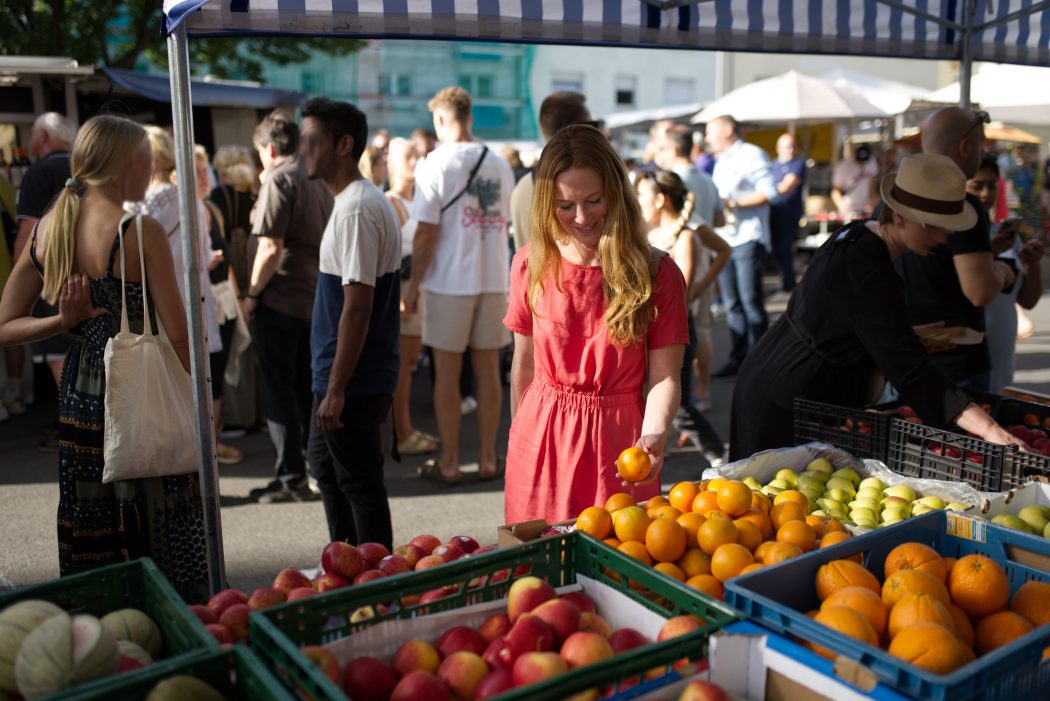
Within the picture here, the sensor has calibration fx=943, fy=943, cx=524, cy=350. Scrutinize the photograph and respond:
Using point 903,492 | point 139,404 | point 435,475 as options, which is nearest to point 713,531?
point 903,492

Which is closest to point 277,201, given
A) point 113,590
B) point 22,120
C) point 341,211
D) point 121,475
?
point 341,211

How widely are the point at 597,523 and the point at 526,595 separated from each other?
522mm

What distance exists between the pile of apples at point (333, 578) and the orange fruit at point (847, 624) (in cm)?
69

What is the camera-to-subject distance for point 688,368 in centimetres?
566

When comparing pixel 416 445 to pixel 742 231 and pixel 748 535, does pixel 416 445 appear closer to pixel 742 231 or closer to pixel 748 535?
pixel 742 231

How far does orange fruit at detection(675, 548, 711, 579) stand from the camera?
82.0 inches

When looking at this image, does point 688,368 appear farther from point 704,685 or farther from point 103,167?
point 704,685

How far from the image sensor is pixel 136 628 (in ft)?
5.51

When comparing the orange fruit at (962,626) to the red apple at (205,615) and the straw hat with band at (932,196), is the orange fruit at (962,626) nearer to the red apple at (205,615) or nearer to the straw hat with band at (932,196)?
the red apple at (205,615)

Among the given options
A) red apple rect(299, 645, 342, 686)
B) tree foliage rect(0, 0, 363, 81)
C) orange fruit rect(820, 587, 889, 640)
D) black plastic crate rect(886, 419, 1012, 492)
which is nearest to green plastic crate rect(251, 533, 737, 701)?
red apple rect(299, 645, 342, 686)

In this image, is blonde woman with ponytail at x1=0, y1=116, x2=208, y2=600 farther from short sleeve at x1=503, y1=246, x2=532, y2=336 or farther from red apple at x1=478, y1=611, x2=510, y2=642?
red apple at x1=478, y1=611, x2=510, y2=642

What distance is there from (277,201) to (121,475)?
85.9 inches

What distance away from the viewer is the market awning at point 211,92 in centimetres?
874

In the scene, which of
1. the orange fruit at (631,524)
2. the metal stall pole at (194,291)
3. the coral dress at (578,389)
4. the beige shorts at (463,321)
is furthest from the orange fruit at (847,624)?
the beige shorts at (463,321)
